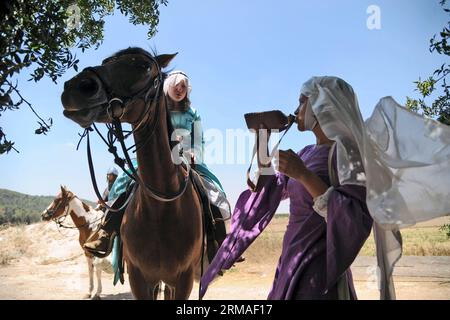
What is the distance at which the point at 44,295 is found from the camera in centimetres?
1032

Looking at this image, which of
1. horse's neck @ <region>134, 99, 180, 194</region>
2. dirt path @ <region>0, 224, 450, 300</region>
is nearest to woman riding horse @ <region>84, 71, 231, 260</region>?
horse's neck @ <region>134, 99, 180, 194</region>

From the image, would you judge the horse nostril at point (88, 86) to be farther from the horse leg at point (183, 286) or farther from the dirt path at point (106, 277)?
the dirt path at point (106, 277)

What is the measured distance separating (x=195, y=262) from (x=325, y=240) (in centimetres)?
180

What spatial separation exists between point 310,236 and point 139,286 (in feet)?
6.27

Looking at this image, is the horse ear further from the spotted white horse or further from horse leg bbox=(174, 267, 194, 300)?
the spotted white horse

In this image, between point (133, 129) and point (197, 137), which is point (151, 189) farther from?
point (197, 137)

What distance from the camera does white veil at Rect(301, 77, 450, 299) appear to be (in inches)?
86.1

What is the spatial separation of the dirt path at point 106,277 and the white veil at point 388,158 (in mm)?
5563

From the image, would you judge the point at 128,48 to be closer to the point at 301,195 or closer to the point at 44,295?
the point at 301,195

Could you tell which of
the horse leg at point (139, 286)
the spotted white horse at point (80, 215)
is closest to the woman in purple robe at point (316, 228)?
the horse leg at point (139, 286)

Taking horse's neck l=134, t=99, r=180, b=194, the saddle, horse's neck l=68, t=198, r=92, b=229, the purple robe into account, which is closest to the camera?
the purple robe

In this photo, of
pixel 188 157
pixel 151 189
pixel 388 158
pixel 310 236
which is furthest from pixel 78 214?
pixel 388 158

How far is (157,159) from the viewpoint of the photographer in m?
3.41

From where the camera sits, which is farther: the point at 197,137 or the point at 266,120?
the point at 197,137
